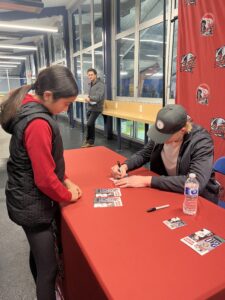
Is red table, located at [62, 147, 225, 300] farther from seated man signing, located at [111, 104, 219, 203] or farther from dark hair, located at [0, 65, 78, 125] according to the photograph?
dark hair, located at [0, 65, 78, 125]

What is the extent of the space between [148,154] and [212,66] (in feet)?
4.28

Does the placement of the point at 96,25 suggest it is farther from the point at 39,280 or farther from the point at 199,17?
the point at 39,280

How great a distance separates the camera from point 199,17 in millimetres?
2359

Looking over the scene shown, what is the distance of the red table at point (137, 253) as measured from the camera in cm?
64

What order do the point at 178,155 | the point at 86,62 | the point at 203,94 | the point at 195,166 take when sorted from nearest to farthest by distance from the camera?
1. the point at 195,166
2. the point at 178,155
3. the point at 203,94
4. the point at 86,62

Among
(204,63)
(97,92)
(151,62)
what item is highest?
(151,62)

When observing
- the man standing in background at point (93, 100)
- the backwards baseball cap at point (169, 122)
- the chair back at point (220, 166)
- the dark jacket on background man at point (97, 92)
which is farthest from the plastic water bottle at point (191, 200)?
the dark jacket on background man at point (97, 92)

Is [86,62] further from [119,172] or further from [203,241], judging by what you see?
[203,241]

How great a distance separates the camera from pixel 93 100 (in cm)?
488

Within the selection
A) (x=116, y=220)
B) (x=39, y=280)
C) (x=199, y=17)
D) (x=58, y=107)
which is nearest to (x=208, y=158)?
(x=116, y=220)

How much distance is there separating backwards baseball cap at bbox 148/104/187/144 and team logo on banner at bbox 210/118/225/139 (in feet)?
4.12

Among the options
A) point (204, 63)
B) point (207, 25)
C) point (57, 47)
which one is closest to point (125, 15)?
point (207, 25)

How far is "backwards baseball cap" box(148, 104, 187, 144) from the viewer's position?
1199 mm

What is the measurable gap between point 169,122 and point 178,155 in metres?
0.26
